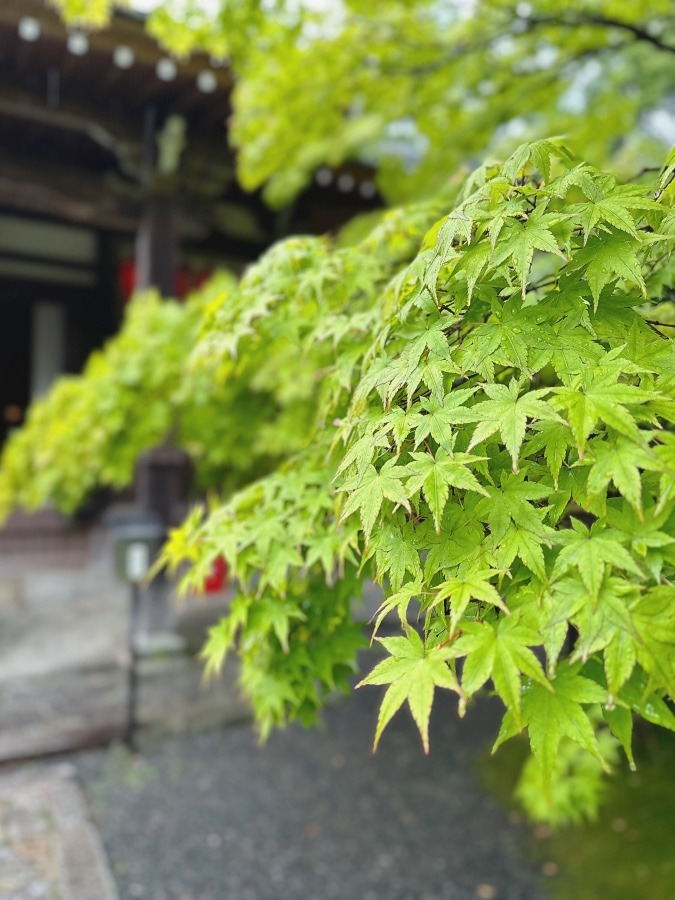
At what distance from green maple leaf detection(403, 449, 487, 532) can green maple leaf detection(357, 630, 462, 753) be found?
0.21m

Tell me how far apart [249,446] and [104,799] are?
8.10 ft

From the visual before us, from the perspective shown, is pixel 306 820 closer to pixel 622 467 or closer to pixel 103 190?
pixel 622 467

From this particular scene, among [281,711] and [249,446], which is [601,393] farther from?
[249,446]

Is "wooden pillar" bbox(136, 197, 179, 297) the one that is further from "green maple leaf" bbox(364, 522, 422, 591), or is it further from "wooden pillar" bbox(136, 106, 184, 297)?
"green maple leaf" bbox(364, 522, 422, 591)

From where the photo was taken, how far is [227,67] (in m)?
5.81

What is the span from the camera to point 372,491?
118 centimetres

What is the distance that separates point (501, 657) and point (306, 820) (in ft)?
11.3

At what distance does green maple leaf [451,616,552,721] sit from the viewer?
1.00 m

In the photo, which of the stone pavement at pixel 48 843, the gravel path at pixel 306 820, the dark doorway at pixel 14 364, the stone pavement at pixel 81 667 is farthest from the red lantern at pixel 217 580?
the dark doorway at pixel 14 364

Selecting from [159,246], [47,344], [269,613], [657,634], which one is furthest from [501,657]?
[47,344]

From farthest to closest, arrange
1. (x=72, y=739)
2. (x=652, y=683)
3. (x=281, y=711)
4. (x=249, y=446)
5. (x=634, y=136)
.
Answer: (x=634, y=136)
(x=249, y=446)
(x=72, y=739)
(x=281, y=711)
(x=652, y=683)

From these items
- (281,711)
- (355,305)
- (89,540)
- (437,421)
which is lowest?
(89,540)

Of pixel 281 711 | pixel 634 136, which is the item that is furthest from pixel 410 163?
pixel 281 711

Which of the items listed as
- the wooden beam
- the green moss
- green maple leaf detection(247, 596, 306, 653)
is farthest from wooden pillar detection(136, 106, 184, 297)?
green maple leaf detection(247, 596, 306, 653)
